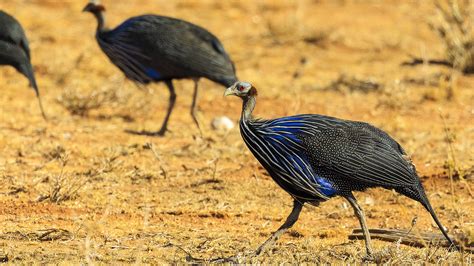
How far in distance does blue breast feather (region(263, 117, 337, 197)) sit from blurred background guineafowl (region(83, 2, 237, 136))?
339 cm

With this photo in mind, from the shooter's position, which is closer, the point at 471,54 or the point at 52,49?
the point at 471,54

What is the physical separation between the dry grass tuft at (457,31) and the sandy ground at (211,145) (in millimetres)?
Result: 254

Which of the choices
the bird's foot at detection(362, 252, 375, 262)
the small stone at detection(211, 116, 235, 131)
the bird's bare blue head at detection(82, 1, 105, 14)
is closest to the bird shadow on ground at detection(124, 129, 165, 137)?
the small stone at detection(211, 116, 235, 131)

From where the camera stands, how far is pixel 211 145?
877 centimetres

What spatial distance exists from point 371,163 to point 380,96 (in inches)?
224

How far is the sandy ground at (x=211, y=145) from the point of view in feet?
19.7

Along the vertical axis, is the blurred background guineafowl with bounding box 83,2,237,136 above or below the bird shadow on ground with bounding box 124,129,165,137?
above

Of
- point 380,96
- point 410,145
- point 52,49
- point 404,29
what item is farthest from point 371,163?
point 404,29

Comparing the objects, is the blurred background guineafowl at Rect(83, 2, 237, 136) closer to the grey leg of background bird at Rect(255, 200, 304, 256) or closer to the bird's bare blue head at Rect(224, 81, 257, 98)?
the bird's bare blue head at Rect(224, 81, 257, 98)

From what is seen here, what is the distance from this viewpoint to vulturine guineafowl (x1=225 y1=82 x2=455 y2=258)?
544 centimetres

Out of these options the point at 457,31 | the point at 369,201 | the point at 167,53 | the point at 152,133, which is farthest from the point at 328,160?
the point at 457,31

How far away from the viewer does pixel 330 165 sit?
543 centimetres

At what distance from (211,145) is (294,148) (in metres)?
3.33

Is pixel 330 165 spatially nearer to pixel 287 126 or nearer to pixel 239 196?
pixel 287 126
